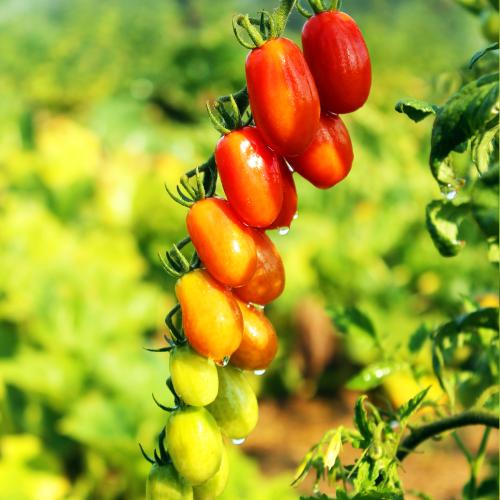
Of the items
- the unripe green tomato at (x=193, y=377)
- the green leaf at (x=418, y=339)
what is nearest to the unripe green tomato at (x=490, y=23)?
the green leaf at (x=418, y=339)

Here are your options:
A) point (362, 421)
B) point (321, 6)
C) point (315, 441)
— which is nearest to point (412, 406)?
point (362, 421)

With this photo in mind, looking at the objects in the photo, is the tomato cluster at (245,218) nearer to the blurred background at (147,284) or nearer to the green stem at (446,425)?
the green stem at (446,425)

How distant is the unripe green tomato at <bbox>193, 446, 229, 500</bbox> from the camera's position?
0.80 metres

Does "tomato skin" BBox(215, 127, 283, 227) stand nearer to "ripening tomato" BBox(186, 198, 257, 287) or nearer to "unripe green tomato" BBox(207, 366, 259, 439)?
"ripening tomato" BBox(186, 198, 257, 287)

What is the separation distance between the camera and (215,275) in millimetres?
744

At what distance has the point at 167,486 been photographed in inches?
30.2

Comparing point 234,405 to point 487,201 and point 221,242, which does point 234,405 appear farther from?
point 487,201

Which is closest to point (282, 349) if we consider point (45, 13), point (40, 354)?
point (40, 354)

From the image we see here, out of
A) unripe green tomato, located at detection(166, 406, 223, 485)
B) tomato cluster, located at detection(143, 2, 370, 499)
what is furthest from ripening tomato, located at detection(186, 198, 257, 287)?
unripe green tomato, located at detection(166, 406, 223, 485)

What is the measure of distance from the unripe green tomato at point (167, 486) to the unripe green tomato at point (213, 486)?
0.03 meters

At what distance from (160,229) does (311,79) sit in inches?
159

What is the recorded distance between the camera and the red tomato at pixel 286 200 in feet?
2.57

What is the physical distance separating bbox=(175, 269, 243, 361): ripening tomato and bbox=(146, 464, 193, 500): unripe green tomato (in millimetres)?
117

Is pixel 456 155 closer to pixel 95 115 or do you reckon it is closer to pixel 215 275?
pixel 215 275
